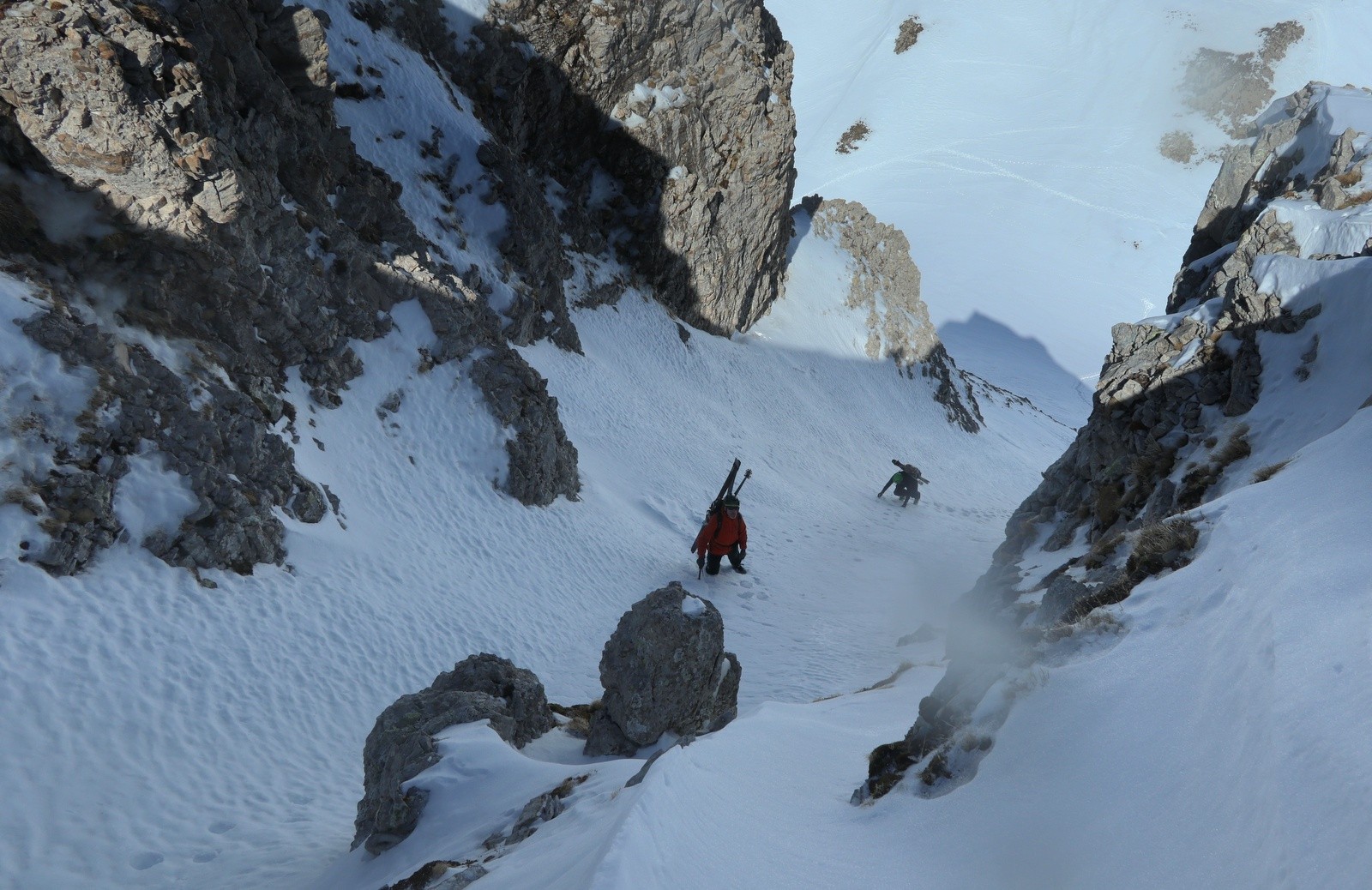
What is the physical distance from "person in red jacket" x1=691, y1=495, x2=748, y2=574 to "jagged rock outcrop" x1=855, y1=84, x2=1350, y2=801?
487 centimetres

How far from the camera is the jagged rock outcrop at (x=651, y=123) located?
99.2ft

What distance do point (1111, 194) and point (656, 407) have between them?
5407cm

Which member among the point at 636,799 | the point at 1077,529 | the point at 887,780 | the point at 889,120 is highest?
the point at 889,120

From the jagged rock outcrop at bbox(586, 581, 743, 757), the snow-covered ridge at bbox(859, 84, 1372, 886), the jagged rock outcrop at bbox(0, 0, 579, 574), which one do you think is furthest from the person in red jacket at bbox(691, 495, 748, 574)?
the jagged rock outcrop at bbox(586, 581, 743, 757)

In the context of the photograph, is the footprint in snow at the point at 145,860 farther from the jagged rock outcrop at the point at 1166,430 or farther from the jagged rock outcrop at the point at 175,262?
the jagged rock outcrop at the point at 1166,430

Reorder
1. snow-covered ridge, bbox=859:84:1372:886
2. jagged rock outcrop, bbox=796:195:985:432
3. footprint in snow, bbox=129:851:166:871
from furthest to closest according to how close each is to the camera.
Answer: jagged rock outcrop, bbox=796:195:985:432
footprint in snow, bbox=129:851:166:871
snow-covered ridge, bbox=859:84:1372:886

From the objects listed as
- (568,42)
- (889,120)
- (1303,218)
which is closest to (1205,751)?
(1303,218)

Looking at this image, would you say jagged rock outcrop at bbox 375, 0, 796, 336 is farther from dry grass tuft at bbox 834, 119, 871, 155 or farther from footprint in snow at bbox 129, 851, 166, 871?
dry grass tuft at bbox 834, 119, 871, 155

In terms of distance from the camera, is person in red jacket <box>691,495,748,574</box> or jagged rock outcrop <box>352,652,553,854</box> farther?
person in red jacket <box>691,495,748,574</box>

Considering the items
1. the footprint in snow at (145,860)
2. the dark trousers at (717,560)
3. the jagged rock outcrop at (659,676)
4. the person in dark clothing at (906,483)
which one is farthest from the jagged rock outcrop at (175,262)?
the person in dark clothing at (906,483)

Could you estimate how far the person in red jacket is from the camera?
16547mm

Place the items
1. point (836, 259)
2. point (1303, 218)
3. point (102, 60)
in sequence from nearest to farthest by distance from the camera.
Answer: point (102, 60), point (1303, 218), point (836, 259)

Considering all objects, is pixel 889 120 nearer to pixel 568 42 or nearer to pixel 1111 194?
pixel 1111 194

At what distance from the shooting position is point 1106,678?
167 inches
